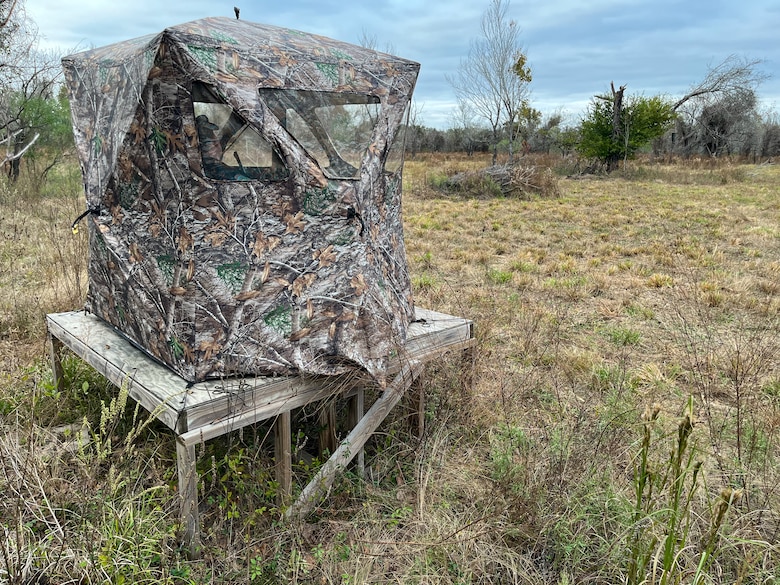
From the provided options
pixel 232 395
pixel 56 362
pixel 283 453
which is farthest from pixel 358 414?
pixel 56 362

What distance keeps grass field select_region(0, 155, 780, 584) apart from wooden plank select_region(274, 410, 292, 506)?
87 millimetres

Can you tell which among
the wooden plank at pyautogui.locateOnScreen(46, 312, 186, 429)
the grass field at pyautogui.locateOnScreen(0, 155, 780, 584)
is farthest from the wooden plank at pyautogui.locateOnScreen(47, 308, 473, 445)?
the grass field at pyautogui.locateOnScreen(0, 155, 780, 584)

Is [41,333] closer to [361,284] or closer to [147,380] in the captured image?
[147,380]

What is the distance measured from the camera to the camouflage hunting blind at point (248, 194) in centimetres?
244

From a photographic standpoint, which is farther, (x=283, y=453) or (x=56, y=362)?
(x=56, y=362)

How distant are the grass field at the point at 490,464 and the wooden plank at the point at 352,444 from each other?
0.11 m

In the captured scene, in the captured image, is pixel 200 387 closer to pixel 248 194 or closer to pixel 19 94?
pixel 248 194

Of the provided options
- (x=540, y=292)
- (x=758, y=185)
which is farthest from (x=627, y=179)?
(x=540, y=292)

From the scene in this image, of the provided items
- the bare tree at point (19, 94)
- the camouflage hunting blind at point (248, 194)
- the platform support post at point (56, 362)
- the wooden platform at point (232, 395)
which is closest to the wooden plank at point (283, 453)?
the wooden platform at point (232, 395)

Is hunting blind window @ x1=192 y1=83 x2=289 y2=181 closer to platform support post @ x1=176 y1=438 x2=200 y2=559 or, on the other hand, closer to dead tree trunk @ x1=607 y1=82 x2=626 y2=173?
platform support post @ x1=176 y1=438 x2=200 y2=559

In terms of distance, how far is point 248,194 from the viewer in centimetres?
253

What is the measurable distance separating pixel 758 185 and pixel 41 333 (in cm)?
2228

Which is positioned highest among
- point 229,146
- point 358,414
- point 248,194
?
point 229,146

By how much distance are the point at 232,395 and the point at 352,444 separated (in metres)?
0.74
